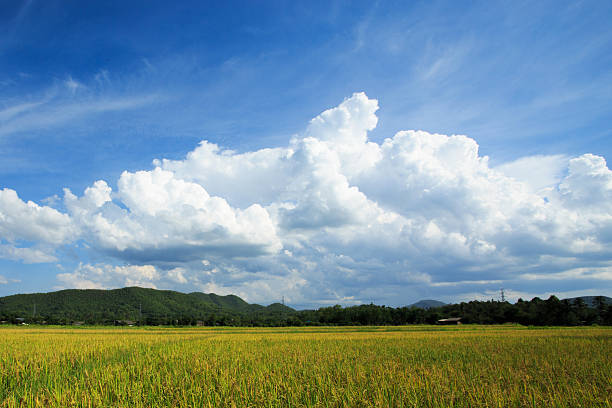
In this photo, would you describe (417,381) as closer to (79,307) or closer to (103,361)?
(103,361)

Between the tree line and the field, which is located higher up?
the field

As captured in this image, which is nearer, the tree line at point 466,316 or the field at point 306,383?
the field at point 306,383

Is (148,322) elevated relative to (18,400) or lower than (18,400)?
lower

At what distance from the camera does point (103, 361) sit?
16.9 m

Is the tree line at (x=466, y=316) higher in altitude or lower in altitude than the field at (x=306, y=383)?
lower

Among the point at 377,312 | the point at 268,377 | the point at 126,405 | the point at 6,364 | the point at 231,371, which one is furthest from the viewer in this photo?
the point at 377,312

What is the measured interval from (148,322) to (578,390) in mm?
127493

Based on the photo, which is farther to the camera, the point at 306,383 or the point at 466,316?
the point at 466,316

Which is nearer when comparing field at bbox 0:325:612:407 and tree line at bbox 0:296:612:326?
field at bbox 0:325:612:407

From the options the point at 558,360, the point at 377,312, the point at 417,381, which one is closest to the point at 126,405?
the point at 417,381

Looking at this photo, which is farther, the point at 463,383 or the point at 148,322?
the point at 148,322

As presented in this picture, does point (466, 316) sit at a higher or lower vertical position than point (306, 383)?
lower

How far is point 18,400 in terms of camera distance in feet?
34.0

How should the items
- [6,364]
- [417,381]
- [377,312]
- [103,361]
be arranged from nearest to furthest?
1. [417,381]
2. [6,364]
3. [103,361]
4. [377,312]
